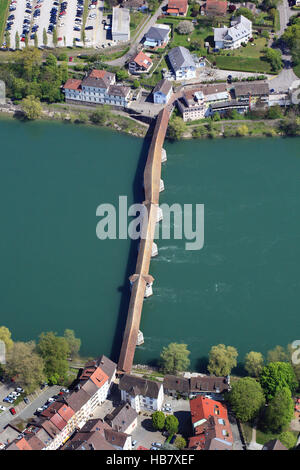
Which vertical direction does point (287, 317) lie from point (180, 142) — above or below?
below

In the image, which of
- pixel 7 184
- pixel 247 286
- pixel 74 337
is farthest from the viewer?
pixel 7 184

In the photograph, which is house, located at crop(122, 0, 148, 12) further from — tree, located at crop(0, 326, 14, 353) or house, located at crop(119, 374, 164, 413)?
house, located at crop(119, 374, 164, 413)

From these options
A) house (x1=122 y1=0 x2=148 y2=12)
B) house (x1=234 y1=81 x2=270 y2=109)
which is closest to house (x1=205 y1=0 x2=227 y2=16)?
house (x1=122 y1=0 x2=148 y2=12)

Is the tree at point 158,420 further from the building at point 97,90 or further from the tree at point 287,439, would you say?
the building at point 97,90

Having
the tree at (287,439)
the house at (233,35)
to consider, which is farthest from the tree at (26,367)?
the house at (233,35)

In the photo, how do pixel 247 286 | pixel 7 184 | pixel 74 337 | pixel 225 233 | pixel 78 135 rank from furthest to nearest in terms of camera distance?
1. pixel 78 135
2. pixel 7 184
3. pixel 225 233
4. pixel 247 286
5. pixel 74 337

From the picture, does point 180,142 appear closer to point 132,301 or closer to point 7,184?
point 7,184
